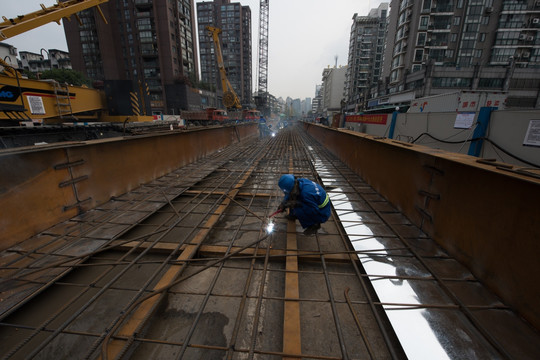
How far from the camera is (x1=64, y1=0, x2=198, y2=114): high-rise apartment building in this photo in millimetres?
42062

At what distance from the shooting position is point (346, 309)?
221 centimetres

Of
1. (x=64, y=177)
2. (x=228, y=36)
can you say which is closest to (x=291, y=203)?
(x=64, y=177)

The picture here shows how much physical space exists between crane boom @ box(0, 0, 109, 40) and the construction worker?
8.38 metres

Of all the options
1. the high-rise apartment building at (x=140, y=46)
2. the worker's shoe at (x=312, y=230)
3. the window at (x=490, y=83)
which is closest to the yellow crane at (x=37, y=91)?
the worker's shoe at (x=312, y=230)

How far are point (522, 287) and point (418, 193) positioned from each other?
6.18 ft

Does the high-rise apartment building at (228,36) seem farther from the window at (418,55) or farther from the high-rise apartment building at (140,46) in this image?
the window at (418,55)

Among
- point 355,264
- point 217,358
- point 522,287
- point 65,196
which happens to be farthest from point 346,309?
point 65,196

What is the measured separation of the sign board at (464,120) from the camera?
6203 mm

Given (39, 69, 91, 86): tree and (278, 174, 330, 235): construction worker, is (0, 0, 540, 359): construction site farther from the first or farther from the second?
(39, 69, 91, 86): tree

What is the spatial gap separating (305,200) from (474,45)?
5780cm

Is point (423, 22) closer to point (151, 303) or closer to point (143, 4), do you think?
point (143, 4)

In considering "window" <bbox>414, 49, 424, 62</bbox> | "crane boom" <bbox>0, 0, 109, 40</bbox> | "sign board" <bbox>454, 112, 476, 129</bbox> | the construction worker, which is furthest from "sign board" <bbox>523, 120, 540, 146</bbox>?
"window" <bbox>414, 49, 424, 62</bbox>

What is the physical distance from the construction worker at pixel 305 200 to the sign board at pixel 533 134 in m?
4.60

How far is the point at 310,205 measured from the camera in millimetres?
3367
